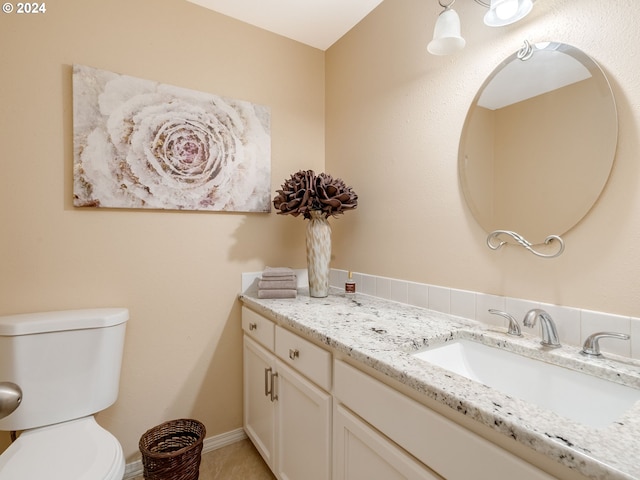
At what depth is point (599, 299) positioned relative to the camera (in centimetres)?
89

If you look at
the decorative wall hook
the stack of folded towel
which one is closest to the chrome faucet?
the decorative wall hook

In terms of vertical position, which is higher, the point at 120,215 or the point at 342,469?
the point at 120,215

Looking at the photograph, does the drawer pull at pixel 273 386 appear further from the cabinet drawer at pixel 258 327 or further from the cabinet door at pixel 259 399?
the cabinet drawer at pixel 258 327

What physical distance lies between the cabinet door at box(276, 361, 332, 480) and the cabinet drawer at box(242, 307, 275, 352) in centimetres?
13

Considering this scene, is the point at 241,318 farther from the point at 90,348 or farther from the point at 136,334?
the point at 90,348

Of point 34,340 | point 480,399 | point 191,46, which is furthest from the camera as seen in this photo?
point 191,46

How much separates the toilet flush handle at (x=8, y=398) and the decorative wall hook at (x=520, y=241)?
122 cm

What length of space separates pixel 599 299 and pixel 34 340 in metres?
1.88

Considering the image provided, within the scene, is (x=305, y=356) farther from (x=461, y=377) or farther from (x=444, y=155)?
(x=444, y=155)

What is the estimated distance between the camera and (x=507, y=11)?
989 mm

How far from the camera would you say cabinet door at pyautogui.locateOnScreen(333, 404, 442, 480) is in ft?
2.43

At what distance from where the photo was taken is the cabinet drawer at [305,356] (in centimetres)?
104

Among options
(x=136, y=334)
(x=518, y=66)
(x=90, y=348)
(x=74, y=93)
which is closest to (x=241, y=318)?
(x=136, y=334)
